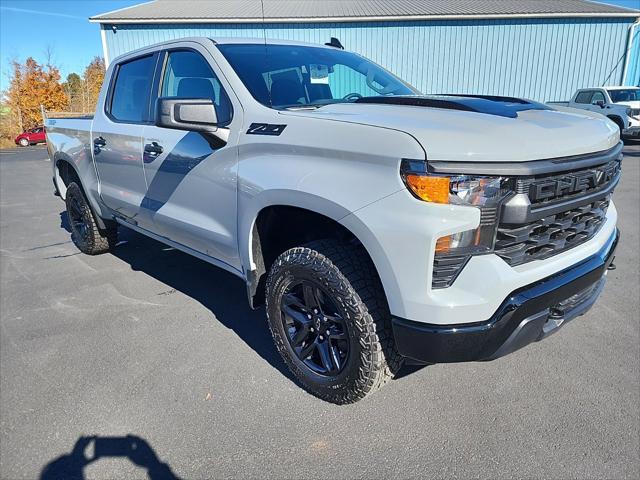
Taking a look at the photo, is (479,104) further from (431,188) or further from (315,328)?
(315,328)

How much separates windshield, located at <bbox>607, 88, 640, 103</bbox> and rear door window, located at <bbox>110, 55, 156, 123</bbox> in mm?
17502

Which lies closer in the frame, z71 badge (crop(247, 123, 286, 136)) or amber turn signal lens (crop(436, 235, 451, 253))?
amber turn signal lens (crop(436, 235, 451, 253))

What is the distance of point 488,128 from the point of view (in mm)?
1869

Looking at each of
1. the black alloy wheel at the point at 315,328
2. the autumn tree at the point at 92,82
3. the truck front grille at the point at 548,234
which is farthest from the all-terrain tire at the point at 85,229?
the autumn tree at the point at 92,82

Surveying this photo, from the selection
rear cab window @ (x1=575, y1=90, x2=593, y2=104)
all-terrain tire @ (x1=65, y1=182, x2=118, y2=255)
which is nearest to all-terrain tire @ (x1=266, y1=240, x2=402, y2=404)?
all-terrain tire @ (x1=65, y1=182, x2=118, y2=255)

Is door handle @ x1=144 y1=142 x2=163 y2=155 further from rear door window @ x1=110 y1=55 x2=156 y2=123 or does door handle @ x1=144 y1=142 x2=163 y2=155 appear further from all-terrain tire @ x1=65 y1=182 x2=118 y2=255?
all-terrain tire @ x1=65 y1=182 x2=118 y2=255

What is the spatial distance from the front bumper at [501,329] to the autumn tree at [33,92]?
45.8 meters

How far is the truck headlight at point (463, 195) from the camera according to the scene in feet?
5.86

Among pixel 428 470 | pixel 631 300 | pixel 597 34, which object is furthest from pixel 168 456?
pixel 597 34

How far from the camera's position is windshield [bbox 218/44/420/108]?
9.18 ft

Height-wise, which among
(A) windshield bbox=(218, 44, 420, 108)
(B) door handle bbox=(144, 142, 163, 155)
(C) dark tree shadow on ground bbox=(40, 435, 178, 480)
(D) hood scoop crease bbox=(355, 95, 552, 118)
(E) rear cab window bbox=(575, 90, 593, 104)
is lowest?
(C) dark tree shadow on ground bbox=(40, 435, 178, 480)

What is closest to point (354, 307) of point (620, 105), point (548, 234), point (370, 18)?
point (548, 234)

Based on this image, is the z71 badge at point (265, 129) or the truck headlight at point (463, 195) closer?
the truck headlight at point (463, 195)

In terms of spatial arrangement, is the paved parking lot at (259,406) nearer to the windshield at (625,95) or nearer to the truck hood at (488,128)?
the truck hood at (488,128)
